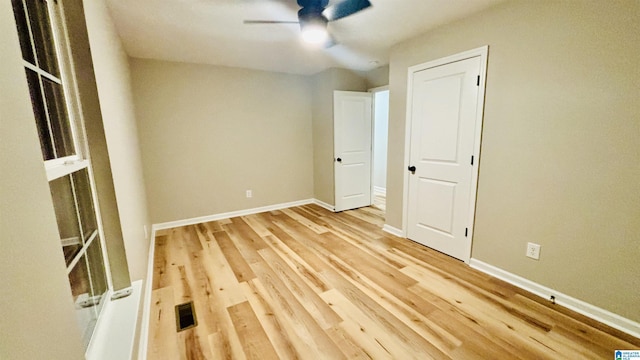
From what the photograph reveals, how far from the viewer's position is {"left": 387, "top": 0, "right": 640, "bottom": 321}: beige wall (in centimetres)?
163

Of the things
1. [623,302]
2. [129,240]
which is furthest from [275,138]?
[623,302]

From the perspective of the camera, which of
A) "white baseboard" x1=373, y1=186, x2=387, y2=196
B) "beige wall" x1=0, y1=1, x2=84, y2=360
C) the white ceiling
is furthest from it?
"white baseboard" x1=373, y1=186, x2=387, y2=196

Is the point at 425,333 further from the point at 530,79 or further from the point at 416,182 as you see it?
the point at 530,79

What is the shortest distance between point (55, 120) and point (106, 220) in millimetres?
556

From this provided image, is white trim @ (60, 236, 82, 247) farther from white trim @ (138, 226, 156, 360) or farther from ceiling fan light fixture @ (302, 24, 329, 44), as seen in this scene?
ceiling fan light fixture @ (302, 24, 329, 44)

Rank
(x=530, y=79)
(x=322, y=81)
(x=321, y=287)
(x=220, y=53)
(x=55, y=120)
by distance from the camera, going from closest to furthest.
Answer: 1. (x=55, y=120)
2. (x=530, y=79)
3. (x=321, y=287)
4. (x=220, y=53)
5. (x=322, y=81)

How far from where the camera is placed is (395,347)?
1.58 meters

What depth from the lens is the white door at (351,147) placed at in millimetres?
4145

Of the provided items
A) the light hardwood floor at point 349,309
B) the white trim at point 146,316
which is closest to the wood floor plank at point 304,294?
the light hardwood floor at point 349,309

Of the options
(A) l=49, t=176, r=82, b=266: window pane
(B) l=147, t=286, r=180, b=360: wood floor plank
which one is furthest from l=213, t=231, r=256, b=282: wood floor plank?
(A) l=49, t=176, r=82, b=266: window pane

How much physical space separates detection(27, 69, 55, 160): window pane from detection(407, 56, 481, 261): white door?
9.38 feet

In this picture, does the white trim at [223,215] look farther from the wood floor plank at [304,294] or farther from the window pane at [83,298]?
the window pane at [83,298]

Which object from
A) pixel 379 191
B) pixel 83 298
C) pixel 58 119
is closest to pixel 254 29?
pixel 58 119

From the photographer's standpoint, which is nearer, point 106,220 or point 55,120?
point 55,120
